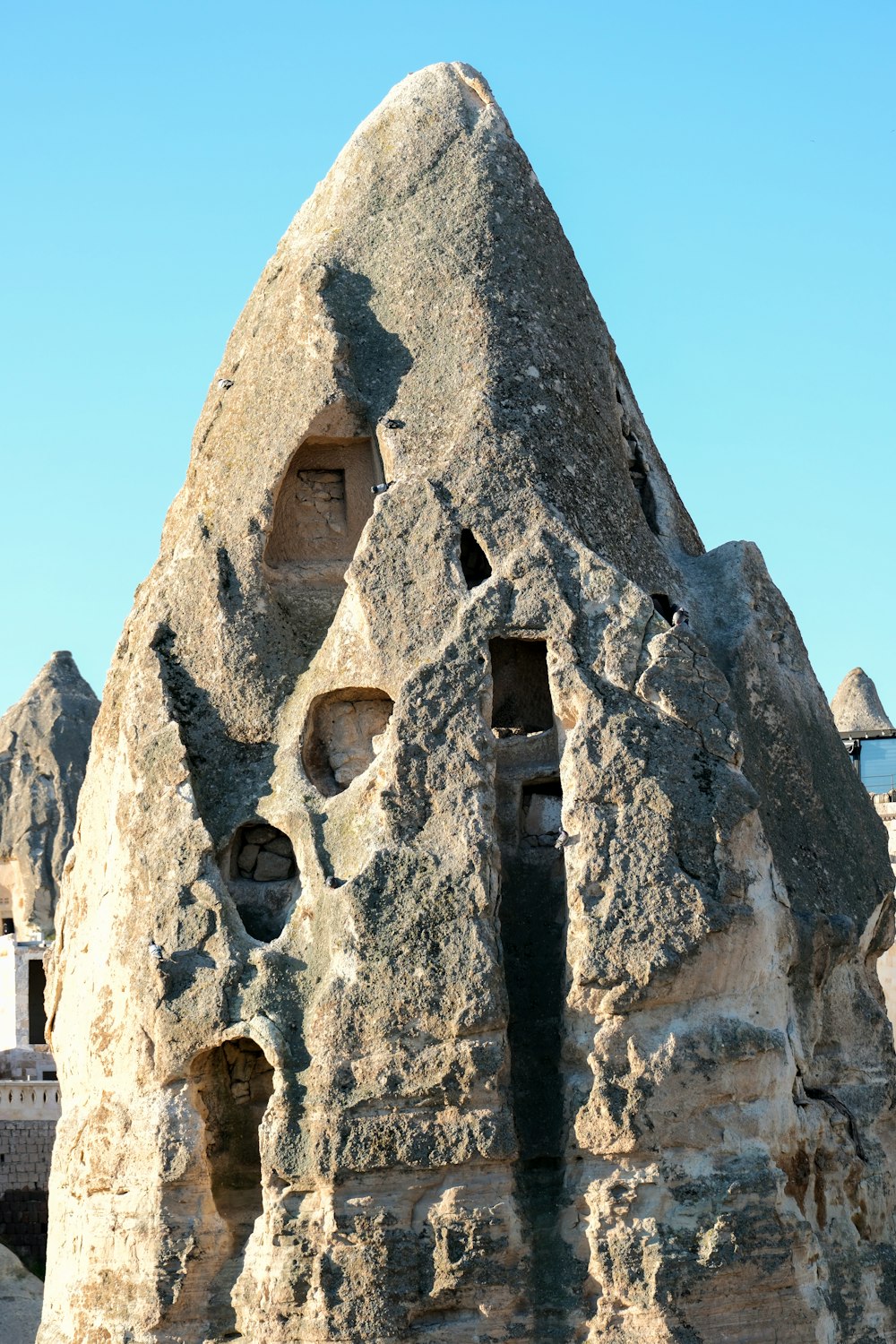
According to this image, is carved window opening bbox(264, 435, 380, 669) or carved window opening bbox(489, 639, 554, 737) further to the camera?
carved window opening bbox(264, 435, 380, 669)

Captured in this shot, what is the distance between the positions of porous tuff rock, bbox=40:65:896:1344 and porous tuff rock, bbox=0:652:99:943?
3225 cm

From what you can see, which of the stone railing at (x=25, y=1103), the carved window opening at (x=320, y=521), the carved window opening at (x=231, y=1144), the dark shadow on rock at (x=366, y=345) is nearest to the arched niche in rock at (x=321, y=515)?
the carved window opening at (x=320, y=521)

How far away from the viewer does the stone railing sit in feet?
104

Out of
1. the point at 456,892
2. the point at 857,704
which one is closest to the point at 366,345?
the point at 456,892

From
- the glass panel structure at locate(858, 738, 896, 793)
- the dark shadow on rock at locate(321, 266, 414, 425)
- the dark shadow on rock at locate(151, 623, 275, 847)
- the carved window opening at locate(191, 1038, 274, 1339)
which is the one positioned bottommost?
the carved window opening at locate(191, 1038, 274, 1339)

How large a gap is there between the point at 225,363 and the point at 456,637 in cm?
346

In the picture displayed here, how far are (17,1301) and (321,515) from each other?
15.1m

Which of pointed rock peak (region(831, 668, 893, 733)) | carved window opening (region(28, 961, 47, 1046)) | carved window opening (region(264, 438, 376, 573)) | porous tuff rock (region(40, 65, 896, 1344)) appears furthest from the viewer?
pointed rock peak (region(831, 668, 893, 733))

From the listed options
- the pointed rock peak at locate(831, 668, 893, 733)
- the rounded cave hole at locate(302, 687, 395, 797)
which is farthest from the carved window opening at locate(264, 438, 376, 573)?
the pointed rock peak at locate(831, 668, 893, 733)

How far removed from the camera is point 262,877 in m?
14.2

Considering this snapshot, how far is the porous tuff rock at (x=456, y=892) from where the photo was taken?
504 inches

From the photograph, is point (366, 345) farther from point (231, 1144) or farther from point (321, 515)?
point (231, 1144)

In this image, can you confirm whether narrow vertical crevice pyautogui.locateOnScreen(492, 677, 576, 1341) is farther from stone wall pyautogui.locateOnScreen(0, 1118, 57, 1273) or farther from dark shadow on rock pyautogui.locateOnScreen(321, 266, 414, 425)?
stone wall pyautogui.locateOnScreen(0, 1118, 57, 1273)

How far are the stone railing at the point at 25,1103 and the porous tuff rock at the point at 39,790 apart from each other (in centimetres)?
1448
